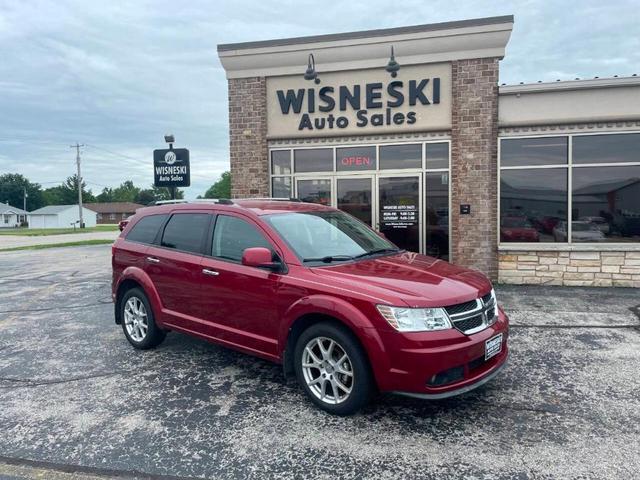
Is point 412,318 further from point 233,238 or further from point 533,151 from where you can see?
point 533,151

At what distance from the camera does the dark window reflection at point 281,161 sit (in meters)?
10.7

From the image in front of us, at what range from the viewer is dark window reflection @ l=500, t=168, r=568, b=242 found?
9.39 metres

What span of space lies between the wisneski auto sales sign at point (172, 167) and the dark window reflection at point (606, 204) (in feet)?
27.0

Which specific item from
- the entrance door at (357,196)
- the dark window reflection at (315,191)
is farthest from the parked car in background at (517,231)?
the dark window reflection at (315,191)

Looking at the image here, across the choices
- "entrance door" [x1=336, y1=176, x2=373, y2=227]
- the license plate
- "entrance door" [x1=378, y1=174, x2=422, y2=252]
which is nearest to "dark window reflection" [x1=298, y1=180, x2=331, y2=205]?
"entrance door" [x1=336, y1=176, x2=373, y2=227]

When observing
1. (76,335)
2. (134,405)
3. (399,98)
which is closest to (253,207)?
(134,405)

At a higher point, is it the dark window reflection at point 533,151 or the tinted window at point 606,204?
the dark window reflection at point 533,151

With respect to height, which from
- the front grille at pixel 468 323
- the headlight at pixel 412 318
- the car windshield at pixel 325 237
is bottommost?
the front grille at pixel 468 323

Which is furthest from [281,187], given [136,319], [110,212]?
[110,212]

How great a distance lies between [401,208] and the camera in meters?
9.97

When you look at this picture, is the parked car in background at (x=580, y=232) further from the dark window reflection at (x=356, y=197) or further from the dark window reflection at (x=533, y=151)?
the dark window reflection at (x=356, y=197)

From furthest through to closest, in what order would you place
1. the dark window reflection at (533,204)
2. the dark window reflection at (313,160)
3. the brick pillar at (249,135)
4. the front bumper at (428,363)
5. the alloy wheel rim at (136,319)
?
the brick pillar at (249,135) < the dark window reflection at (313,160) < the dark window reflection at (533,204) < the alloy wheel rim at (136,319) < the front bumper at (428,363)

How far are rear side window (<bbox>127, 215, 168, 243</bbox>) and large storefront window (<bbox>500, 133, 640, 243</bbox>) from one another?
22.2 feet

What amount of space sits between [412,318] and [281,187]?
7.56 metres
